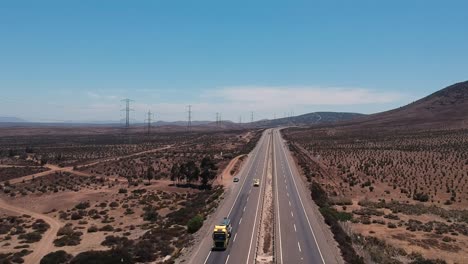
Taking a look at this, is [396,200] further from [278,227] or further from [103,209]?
[103,209]

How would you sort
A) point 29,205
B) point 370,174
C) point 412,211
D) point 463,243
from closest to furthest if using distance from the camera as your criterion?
point 463,243, point 412,211, point 29,205, point 370,174

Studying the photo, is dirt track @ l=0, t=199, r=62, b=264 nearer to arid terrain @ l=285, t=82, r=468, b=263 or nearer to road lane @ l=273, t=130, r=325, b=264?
road lane @ l=273, t=130, r=325, b=264

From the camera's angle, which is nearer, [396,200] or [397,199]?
[396,200]

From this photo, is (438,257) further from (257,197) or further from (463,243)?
(257,197)

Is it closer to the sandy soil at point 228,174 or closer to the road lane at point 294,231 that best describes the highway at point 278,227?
the road lane at point 294,231

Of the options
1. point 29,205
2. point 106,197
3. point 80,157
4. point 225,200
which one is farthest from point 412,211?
point 80,157

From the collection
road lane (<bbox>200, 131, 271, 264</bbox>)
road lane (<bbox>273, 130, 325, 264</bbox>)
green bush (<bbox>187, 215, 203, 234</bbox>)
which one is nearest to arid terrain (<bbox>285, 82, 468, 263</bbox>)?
road lane (<bbox>273, 130, 325, 264</bbox>)

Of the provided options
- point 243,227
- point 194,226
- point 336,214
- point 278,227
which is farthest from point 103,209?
point 336,214

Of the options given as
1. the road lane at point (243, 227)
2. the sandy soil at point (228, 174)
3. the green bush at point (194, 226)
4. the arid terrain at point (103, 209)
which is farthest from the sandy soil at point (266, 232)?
the sandy soil at point (228, 174)
